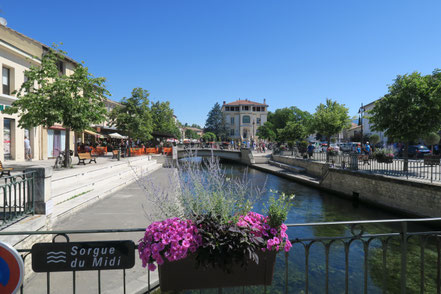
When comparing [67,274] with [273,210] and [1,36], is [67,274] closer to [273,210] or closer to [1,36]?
[273,210]

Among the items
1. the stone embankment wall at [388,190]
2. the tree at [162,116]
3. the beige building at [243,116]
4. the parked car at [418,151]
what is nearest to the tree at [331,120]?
the stone embankment wall at [388,190]

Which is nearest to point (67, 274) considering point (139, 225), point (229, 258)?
point (139, 225)

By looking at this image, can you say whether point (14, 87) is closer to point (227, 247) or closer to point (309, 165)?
point (227, 247)

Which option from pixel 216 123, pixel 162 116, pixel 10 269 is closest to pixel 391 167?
pixel 10 269

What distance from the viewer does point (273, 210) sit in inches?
90.5

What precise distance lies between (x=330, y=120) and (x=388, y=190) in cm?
1244

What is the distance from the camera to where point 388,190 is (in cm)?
1303

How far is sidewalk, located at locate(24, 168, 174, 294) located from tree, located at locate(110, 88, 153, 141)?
18277 millimetres

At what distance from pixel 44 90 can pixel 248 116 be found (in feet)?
267

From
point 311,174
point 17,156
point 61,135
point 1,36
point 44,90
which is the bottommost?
point 311,174

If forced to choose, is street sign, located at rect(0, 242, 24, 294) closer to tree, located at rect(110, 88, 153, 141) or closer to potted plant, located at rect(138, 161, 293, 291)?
potted plant, located at rect(138, 161, 293, 291)

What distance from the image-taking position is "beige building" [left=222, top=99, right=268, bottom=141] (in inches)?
3610

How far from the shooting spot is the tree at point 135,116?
102 feet

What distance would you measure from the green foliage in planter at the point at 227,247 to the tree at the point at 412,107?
47.5 feet
